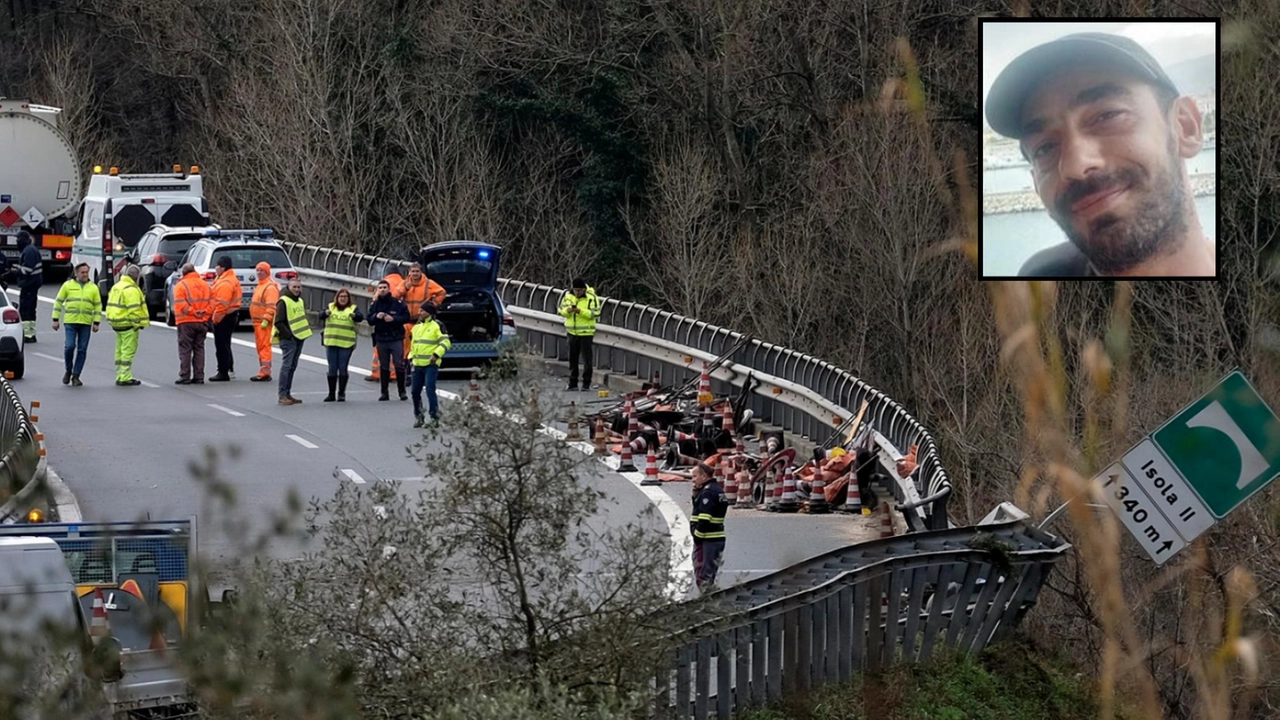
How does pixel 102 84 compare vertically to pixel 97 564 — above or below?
above

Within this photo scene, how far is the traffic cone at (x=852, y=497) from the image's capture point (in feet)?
62.3

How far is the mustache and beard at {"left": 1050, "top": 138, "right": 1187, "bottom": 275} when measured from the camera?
5793mm

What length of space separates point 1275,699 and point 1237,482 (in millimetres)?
7452

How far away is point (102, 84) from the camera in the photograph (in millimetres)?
67438

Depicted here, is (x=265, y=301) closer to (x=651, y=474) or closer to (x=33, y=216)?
(x=651, y=474)

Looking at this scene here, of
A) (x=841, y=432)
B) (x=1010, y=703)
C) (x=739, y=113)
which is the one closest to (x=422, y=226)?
(x=739, y=113)

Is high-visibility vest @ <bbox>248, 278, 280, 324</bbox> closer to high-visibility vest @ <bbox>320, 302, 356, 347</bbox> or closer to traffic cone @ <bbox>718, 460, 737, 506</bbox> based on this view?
high-visibility vest @ <bbox>320, 302, 356, 347</bbox>

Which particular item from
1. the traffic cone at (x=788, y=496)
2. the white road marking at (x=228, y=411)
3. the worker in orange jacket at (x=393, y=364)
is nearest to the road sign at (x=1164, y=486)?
the traffic cone at (x=788, y=496)

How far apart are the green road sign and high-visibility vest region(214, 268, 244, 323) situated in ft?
64.5

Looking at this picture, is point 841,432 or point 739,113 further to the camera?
point 739,113

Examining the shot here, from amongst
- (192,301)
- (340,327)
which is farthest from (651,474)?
(192,301)

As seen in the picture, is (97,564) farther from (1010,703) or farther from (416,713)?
(1010,703)

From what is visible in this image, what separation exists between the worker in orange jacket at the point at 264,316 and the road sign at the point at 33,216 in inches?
575

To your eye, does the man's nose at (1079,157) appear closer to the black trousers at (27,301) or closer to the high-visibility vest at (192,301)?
the high-visibility vest at (192,301)
